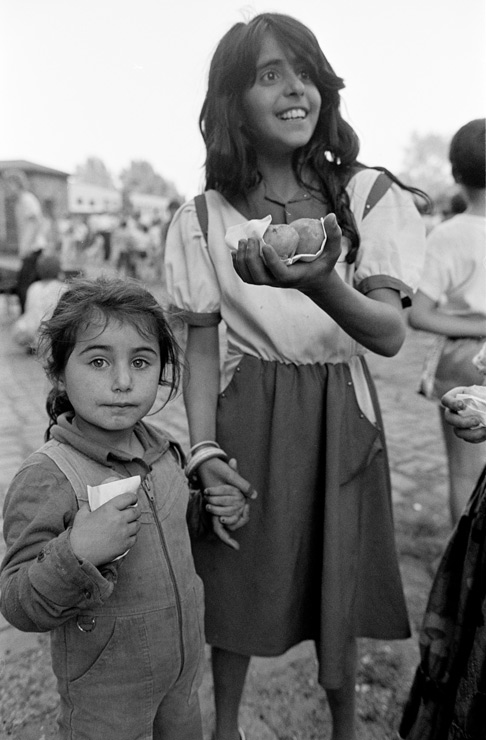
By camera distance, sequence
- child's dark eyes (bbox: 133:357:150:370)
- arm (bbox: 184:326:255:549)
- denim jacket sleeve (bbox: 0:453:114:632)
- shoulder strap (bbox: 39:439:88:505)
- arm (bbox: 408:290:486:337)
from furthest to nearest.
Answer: arm (bbox: 408:290:486:337), arm (bbox: 184:326:255:549), child's dark eyes (bbox: 133:357:150:370), shoulder strap (bbox: 39:439:88:505), denim jacket sleeve (bbox: 0:453:114:632)

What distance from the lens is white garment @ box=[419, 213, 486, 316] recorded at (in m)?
2.43

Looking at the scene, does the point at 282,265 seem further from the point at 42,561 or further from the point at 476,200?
the point at 476,200

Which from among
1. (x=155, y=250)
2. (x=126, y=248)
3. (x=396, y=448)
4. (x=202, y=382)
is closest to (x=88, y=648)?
(x=202, y=382)

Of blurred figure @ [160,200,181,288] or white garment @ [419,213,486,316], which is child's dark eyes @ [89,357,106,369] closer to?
blurred figure @ [160,200,181,288]

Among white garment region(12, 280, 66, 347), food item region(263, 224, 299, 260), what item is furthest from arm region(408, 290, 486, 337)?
white garment region(12, 280, 66, 347)

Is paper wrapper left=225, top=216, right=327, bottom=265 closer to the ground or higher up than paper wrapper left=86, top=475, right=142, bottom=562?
higher up

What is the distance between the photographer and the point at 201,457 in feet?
5.18

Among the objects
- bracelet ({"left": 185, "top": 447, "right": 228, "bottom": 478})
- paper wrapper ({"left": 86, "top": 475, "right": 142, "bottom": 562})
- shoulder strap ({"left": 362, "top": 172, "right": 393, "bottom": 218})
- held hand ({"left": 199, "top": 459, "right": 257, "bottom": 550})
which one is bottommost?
held hand ({"left": 199, "top": 459, "right": 257, "bottom": 550})

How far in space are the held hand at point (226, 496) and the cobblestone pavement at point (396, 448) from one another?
0.75 meters

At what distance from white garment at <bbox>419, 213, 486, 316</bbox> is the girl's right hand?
175cm

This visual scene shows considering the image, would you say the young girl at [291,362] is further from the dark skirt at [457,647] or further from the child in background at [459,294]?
the child in background at [459,294]

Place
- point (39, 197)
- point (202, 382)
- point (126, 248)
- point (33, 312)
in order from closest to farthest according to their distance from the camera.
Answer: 1. point (202, 382)
2. point (33, 312)
3. point (126, 248)
4. point (39, 197)

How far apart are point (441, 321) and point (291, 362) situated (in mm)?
1136

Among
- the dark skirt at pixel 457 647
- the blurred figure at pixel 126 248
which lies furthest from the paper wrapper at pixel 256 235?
the blurred figure at pixel 126 248
